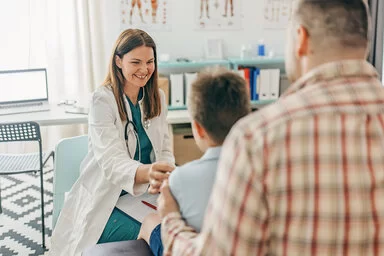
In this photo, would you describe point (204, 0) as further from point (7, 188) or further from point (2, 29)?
point (7, 188)

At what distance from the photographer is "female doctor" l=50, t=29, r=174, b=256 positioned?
1.91 m

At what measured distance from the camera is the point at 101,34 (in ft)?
14.4

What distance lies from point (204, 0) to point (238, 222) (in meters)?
3.86

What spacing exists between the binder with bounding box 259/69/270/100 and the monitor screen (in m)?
1.86

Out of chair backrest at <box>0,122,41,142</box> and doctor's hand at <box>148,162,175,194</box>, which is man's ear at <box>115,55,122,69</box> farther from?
chair backrest at <box>0,122,41,142</box>

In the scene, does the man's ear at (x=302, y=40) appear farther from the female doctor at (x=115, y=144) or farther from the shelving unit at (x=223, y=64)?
the shelving unit at (x=223, y=64)

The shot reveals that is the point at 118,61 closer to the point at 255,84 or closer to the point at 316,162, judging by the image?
the point at 316,162

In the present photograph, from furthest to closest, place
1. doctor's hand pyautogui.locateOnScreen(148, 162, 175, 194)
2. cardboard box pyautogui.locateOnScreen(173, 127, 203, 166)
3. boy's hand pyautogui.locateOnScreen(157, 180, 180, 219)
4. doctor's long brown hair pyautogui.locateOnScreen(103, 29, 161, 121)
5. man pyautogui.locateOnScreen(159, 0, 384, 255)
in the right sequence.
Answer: cardboard box pyautogui.locateOnScreen(173, 127, 203, 166) → doctor's long brown hair pyautogui.locateOnScreen(103, 29, 161, 121) → doctor's hand pyautogui.locateOnScreen(148, 162, 175, 194) → boy's hand pyautogui.locateOnScreen(157, 180, 180, 219) → man pyautogui.locateOnScreen(159, 0, 384, 255)

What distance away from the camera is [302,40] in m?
0.84

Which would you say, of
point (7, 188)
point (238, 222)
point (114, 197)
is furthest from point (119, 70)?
point (7, 188)

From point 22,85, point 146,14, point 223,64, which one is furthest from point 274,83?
point 22,85

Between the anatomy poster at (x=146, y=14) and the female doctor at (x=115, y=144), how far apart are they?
7.68 ft

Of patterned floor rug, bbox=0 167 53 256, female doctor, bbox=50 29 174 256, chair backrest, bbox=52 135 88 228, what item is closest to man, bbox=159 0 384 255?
female doctor, bbox=50 29 174 256

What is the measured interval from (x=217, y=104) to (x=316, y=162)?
41cm
